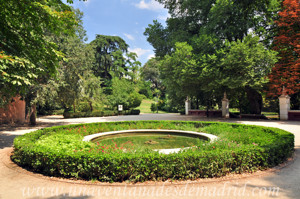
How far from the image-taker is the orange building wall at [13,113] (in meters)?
20.0

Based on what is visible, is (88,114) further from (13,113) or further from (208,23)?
(208,23)

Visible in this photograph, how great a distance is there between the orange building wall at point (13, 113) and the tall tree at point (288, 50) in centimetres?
2784

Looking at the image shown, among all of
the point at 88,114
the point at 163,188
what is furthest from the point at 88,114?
the point at 163,188

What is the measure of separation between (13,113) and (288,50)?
3037 centimetres

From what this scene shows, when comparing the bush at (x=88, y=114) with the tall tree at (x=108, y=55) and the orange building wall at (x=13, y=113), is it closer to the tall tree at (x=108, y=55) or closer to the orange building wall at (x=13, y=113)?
the orange building wall at (x=13, y=113)

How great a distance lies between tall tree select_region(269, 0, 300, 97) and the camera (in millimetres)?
18859

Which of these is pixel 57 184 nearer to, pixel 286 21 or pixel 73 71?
pixel 73 71

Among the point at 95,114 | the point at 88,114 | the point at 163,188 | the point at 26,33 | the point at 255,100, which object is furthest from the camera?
the point at 95,114

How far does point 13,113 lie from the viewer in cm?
2088

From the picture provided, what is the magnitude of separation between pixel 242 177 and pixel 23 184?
→ 5.80 meters

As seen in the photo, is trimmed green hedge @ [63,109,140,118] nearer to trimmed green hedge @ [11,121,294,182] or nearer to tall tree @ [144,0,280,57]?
tall tree @ [144,0,280,57]

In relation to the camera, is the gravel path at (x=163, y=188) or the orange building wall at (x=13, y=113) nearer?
the gravel path at (x=163, y=188)

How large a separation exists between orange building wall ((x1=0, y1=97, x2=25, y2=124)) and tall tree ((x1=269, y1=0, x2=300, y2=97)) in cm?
2784

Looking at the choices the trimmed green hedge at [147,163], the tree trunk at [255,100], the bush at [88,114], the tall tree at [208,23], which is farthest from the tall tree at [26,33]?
the bush at [88,114]
